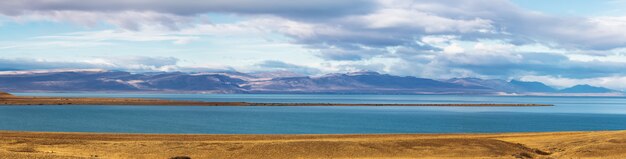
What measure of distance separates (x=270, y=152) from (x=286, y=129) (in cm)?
5017

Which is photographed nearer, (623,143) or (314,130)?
(623,143)

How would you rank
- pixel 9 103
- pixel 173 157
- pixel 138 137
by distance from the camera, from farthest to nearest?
pixel 9 103 → pixel 138 137 → pixel 173 157

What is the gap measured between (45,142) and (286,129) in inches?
1984

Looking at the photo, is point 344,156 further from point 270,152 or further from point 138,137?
point 138,137

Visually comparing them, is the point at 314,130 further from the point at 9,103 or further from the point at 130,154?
the point at 9,103

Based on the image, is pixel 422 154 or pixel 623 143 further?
pixel 623 143

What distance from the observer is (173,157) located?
4766 cm

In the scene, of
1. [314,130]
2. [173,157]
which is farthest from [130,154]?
[314,130]

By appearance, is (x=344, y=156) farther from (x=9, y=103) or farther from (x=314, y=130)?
(x=9, y=103)

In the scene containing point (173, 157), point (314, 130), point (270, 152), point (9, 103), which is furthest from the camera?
point (9, 103)

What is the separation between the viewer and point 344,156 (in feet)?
168

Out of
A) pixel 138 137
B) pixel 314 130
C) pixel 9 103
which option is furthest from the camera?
pixel 9 103

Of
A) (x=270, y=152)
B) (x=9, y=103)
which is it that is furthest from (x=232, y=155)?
(x=9, y=103)

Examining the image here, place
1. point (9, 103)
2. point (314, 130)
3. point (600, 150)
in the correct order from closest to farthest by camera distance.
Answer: point (600, 150) < point (314, 130) < point (9, 103)
